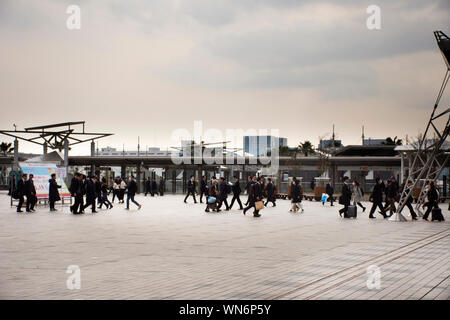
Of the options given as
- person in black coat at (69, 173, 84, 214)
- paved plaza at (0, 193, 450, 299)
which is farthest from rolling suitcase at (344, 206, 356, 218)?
person in black coat at (69, 173, 84, 214)

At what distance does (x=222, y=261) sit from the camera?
9500mm

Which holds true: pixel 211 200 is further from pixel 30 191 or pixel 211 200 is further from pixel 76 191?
pixel 30 191

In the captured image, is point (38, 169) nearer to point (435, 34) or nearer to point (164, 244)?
point (164, 244)

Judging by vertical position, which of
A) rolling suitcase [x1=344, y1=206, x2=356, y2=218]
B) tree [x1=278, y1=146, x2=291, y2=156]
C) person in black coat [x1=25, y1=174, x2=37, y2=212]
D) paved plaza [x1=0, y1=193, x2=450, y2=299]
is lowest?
rolling suitcase [x1=344, y1=206, x2=356, y2=218]

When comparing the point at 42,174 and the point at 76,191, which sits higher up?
the point at 42,174

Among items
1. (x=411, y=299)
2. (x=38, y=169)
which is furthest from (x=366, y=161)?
(x=411, y=299)

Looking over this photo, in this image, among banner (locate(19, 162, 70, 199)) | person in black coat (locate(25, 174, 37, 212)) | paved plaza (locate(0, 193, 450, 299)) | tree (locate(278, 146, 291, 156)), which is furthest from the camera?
tree (locate(278, 146, 291, 156))

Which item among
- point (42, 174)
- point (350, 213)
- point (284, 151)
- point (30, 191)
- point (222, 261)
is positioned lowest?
point (350, 213)

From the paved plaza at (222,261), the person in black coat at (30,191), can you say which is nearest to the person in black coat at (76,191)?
the person in black coat at (30,191)

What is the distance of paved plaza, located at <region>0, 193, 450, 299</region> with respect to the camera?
22.5ft

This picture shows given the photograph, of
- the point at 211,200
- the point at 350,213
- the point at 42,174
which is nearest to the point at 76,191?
the point at 42,174

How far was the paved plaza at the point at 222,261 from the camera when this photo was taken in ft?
22.5

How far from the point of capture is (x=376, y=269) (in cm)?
859

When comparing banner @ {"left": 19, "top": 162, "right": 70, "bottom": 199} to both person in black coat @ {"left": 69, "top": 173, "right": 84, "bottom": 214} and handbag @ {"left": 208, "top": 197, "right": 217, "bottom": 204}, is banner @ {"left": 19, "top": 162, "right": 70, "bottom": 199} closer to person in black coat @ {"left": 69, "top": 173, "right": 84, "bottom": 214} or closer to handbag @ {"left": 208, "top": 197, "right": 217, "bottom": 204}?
person in black coat @ {"left": 69, "top": 173, "right": 84, "bottom": 214}
